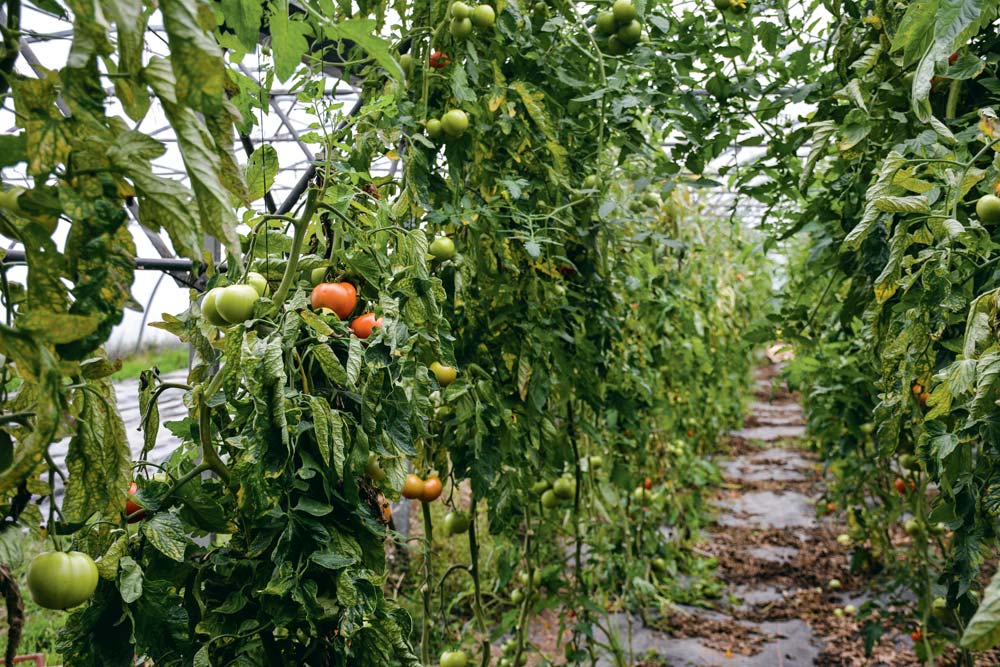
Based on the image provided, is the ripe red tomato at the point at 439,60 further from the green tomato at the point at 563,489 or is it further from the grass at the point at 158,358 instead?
the grass at the point at 158,358

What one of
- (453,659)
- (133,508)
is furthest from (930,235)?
(453,659)

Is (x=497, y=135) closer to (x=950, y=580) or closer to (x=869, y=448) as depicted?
(x=950, y=580)

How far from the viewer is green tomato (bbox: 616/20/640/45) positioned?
68.4 inches

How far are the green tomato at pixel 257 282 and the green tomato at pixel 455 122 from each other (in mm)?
663

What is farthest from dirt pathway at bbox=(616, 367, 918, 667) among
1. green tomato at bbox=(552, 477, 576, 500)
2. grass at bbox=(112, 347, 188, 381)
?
grass at bbox=(112, 347, 188, 381)

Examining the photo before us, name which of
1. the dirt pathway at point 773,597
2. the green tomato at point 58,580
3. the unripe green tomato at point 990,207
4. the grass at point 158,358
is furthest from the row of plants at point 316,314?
the grass at point 158,358

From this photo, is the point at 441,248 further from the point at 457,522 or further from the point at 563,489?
the point at 563,489

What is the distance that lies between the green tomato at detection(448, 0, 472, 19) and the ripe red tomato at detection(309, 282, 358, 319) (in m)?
0.71

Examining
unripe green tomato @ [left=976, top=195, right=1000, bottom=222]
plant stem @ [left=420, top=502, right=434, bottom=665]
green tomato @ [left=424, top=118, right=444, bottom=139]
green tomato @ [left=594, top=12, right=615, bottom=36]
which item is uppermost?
green tomato @ [left=594, top=12, right=615, bottom=36]

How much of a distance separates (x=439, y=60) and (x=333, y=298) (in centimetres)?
79

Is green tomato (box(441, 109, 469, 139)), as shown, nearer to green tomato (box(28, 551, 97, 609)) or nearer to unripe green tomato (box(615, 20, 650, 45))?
unripe green tomato (box(615, 20, 650, 45))

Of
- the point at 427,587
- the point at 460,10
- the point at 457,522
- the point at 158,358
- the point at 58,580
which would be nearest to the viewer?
the point at 58,580

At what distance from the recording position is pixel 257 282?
0.95 m

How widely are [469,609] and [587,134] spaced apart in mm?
2340
